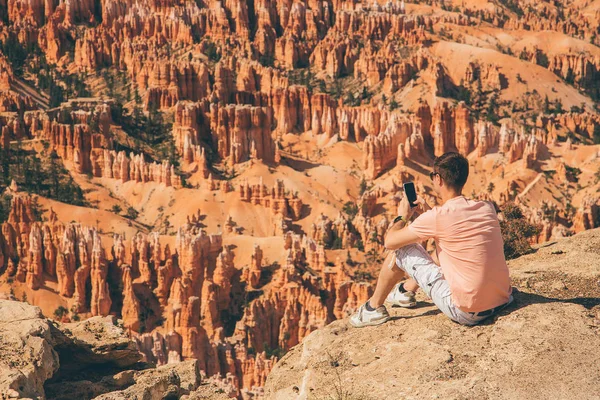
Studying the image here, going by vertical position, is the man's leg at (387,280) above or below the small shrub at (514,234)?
above

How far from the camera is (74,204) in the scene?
68812 millimetres

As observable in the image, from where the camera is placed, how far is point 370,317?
15672mm

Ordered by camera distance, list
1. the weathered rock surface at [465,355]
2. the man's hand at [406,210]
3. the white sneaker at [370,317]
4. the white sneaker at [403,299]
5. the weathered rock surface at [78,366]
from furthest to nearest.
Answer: the white sneaker at [403,299], the weathered rock surface at [78,366], the white sneaker at [370,317], the man's hand at [406,210], the weathered rock surface at [465,355]

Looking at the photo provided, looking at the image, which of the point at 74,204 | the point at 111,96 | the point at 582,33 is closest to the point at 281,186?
the point at 74,204

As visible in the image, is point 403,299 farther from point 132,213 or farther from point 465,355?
point 132,213

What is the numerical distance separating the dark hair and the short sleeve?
56 cm

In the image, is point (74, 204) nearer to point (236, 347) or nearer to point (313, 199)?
point (313, 199)

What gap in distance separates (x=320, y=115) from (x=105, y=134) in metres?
26.0

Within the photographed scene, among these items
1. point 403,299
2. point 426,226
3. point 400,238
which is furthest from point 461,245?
point 403,299

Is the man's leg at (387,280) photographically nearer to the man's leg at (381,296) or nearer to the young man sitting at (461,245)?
the man's leg at (381,296)

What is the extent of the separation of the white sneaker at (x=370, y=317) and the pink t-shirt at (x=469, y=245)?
177 centimetres

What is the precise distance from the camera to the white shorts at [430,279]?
14.4 m

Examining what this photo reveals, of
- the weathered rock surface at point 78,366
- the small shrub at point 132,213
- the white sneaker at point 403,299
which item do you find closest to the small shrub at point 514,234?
the white sneaker at point 403,299

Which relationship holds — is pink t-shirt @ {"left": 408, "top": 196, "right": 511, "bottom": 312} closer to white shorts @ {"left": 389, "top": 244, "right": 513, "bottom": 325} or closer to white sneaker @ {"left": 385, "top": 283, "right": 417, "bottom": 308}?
white shorts @ {"left": 389, "top": 244, "right": 513, "bottom": 325}
